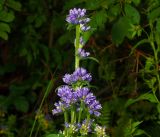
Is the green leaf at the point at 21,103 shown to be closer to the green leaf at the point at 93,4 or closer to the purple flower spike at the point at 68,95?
the green leaf at the point at 93,4

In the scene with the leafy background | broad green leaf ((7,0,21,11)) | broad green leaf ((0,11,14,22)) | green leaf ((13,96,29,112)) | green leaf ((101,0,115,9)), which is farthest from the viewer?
green leaf ((13,96,29,112))

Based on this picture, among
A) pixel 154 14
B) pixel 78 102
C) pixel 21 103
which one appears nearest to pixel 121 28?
pixel 154 14

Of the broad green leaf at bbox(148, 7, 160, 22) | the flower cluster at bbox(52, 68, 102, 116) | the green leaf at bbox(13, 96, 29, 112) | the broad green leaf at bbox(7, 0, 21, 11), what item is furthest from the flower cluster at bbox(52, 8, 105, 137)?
the green leaf at bbox(13, 96, 29, 112)

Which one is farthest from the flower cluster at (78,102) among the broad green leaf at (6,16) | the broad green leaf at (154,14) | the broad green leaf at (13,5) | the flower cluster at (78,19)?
the broad green leaf at (13,5)

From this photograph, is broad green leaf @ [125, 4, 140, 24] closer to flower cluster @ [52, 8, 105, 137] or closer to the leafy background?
the leafy background

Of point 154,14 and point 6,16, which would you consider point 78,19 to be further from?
point 6,16

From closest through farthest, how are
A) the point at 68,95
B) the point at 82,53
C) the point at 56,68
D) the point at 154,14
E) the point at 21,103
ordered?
1. the point at 68,95
2. the point at 82,53
3. the point at 154,14
4. the point at 56,68
5. the point at 21,103

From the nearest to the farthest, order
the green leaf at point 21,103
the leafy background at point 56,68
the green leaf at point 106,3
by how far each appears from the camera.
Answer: the green leaf at point 106,3, the leafy background at point 56,68, the green leaf at point 21,103

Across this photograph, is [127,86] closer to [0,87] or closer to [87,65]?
[87,65]
